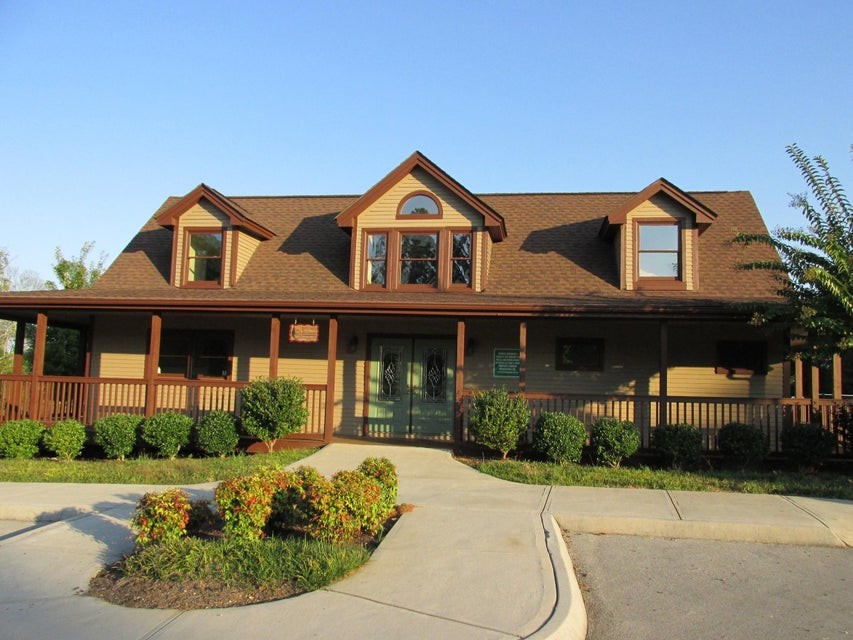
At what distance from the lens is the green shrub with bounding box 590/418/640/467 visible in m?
11.5

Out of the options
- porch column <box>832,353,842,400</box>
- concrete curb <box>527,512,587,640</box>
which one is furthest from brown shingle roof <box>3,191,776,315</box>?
concrete curb <box>527,512,587,640</box>

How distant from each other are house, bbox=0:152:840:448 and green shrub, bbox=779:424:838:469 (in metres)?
0.76

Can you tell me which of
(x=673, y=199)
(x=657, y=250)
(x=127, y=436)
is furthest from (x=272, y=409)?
(x=673, y=199)

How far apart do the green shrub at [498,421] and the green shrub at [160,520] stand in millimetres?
6360

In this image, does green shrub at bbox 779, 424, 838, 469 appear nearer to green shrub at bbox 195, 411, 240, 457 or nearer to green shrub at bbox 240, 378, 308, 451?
green shrub at bbox 240, 378, 308, 451

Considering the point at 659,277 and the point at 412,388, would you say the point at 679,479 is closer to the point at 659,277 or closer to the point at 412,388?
the point at 659,277

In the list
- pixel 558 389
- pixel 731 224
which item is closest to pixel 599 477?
pixel 558 389

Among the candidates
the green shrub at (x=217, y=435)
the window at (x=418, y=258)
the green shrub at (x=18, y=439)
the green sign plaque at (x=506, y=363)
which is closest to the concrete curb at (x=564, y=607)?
the green shrub at (x=217, y=435)

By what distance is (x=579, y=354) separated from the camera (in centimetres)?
1465

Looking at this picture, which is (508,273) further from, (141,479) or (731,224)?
(141,479)

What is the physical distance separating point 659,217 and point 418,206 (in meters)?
5.00

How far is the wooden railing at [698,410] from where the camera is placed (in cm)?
1201

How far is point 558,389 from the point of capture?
14602 mm

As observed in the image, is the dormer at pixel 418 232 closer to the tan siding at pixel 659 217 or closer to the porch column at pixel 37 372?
the tan siding at pixel 659 217
